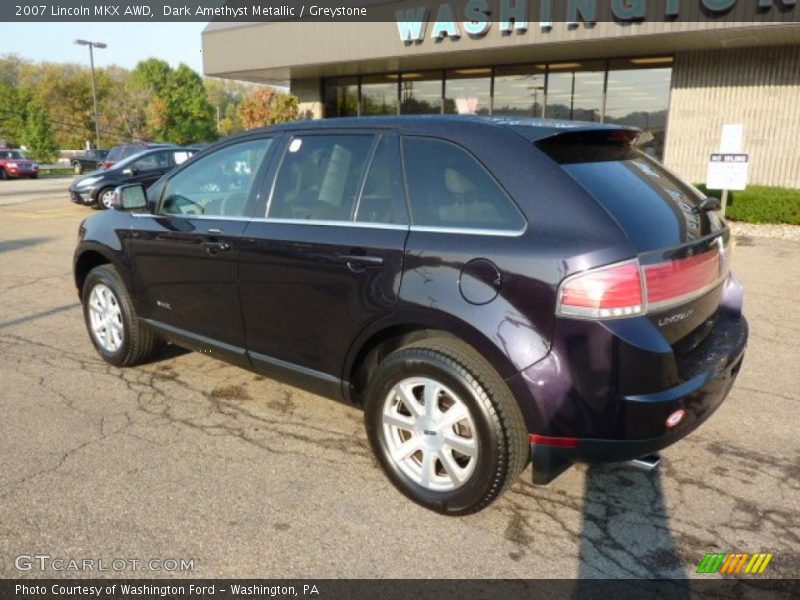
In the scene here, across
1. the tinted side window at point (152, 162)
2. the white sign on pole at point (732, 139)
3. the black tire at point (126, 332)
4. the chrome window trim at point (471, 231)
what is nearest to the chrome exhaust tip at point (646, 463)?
the chrome window trim at point (471, 231)

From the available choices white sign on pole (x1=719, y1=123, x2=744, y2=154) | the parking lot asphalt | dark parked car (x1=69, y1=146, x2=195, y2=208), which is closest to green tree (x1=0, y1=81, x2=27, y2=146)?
dark parked car (x1=69, y1=146, x2=195, y2=208)

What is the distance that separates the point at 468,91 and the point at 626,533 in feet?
50.8

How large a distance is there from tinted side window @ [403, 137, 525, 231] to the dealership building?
10.4 metres

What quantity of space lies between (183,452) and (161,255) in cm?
135

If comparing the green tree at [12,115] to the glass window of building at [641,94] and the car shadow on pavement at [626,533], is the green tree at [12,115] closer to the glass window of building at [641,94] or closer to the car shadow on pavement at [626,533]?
the glass window of building at [641,94]

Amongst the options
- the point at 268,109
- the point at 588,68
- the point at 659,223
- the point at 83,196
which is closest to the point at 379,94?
the point at 268,109

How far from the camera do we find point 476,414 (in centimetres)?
256

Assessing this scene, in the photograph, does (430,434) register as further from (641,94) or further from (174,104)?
(174,104)

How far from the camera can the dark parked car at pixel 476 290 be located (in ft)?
7.78

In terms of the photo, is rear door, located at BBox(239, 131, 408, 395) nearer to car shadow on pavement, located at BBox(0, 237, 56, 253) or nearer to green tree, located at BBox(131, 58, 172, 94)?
car shadow on pavement, located at BBox(0, 237, 56, 253)

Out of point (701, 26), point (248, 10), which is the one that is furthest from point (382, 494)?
point (248, 10)

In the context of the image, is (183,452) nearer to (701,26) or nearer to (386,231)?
(386,231)

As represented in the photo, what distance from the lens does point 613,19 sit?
38.5ft

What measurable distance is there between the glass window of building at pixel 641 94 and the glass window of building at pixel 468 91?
319 cm
